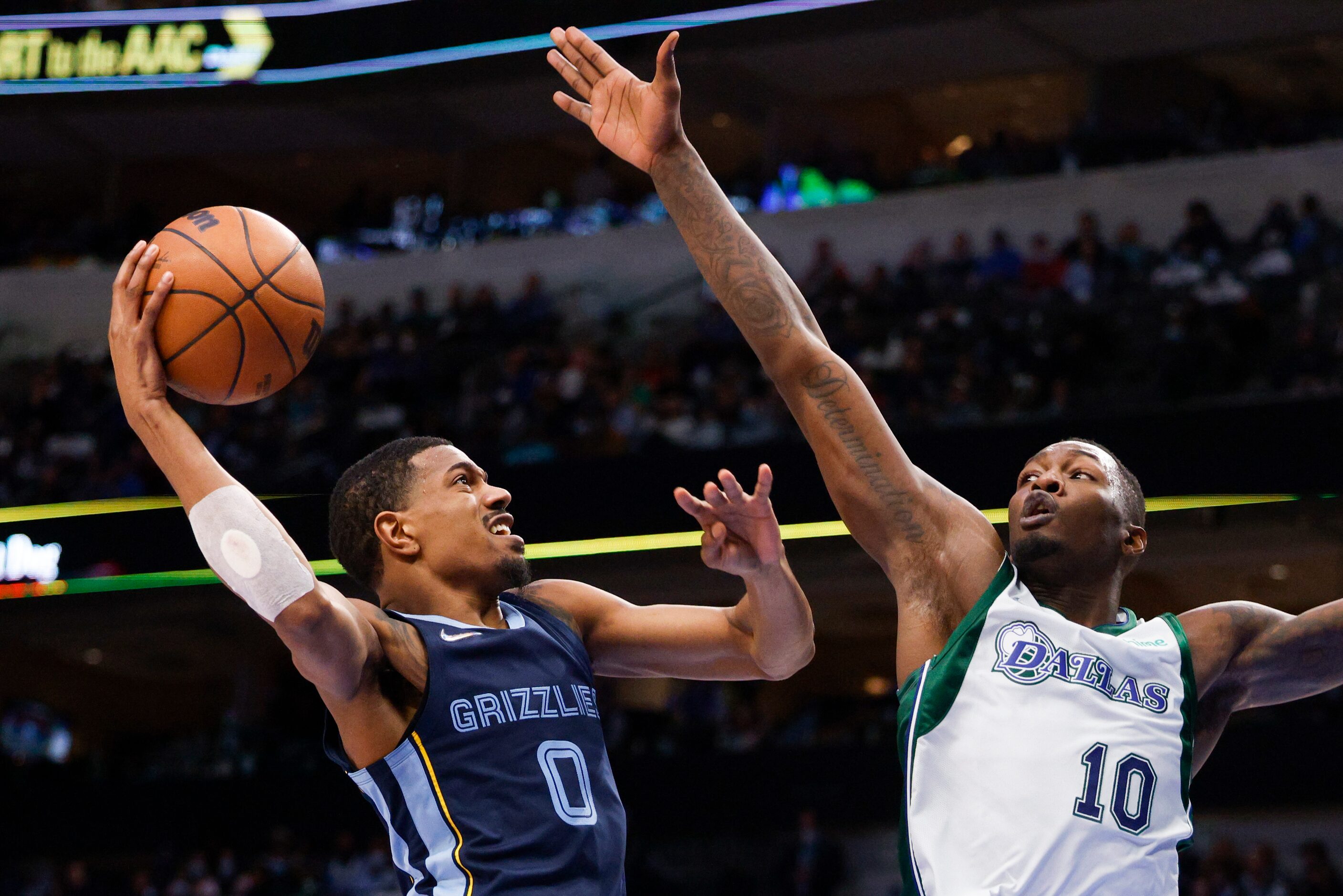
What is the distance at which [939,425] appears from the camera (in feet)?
37.8

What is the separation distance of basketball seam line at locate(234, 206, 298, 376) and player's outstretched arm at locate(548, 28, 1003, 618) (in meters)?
0.83

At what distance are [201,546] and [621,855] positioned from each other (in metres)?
1.09

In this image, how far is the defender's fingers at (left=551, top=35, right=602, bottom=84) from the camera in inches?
148

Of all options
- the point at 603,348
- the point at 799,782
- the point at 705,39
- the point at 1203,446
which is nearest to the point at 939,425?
the point at 1203,446

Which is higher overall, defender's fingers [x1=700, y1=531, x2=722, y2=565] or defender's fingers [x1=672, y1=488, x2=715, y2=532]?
defender's fingers [x1=672, y1=488, x2=715, y2=532]

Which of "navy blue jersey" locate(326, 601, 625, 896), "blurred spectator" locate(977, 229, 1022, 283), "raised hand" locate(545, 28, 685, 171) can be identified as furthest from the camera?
"blurred spectator" locate(977, 229, 1022, 283)

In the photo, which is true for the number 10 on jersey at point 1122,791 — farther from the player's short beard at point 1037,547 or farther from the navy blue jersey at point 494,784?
the navy blue jersey at point 494,784

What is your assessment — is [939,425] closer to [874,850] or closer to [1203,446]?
[1203,446]

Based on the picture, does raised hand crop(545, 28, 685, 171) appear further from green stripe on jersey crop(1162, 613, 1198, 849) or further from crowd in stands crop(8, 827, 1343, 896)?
crowd in stands crop(8, 827, 1343, 896)

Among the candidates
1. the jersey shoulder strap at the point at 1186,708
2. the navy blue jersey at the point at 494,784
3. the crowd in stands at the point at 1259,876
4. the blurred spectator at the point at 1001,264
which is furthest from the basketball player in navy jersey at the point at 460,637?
the blurred spectator at the point at 1001,264

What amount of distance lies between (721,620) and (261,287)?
1363 mm

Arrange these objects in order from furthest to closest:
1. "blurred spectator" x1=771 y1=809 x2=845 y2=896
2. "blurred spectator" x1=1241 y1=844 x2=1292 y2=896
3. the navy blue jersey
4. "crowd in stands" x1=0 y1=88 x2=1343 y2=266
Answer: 1. "crowd in stands" x1=0 y1=88 x2=1343 y2=266
2. "blurred spectator" x1=771 y1=809 x2=845 y2=896
3. "blurred spectator" x1=1241 y1=844 x2=1292 y2=896
4. the navy blue jersey

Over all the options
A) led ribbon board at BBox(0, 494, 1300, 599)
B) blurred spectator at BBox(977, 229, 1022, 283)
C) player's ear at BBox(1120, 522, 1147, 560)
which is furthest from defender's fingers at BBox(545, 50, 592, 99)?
blurred spectator at BBox(977, 229, 1022, 283)

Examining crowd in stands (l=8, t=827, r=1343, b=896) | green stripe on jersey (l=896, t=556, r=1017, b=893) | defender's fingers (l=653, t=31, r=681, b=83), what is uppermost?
defender's fingers (l=653, t=31, r=681, b=83)
